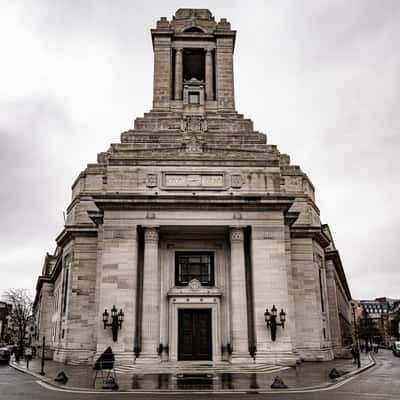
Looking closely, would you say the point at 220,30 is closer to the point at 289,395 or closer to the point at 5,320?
the point at 289,395

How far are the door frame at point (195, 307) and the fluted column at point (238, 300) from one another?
183cm

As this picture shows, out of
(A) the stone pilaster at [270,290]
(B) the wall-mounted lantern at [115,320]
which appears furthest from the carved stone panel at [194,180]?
(B) the wall-mounted lantern at [115,320]

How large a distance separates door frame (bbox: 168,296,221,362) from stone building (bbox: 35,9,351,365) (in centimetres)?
7

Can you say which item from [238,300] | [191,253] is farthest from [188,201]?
[238,300]

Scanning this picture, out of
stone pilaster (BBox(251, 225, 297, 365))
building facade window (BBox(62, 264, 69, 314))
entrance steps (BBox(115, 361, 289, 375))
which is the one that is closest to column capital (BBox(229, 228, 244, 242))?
stone pilaster (BBox(251, 225, 297, 365))

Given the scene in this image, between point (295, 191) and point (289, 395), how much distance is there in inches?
1058

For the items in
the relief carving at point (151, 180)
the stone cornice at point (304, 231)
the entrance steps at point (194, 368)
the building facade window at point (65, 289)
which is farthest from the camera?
the building facade window at point (65, 289)

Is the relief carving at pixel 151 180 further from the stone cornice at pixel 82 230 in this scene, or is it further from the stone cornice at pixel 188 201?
the stone cornice at pixel 82 230

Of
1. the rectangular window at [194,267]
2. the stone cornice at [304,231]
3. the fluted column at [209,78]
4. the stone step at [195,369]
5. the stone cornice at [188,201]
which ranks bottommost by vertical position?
the stone step at [195,369]

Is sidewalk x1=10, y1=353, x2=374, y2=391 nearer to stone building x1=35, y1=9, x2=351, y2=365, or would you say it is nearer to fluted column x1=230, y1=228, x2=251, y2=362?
fluted column x1=230, y1=228, x2=251, y2=362

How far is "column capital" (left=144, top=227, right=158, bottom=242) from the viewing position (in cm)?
3112

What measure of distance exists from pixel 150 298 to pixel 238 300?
563 centimetres

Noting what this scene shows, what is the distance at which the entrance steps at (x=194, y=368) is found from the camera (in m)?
26.7

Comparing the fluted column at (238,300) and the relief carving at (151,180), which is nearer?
the fluted column at (238,300)
